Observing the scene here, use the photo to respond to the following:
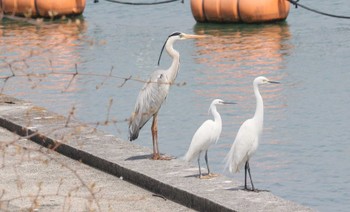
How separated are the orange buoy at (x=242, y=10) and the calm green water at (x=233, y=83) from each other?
274 mm

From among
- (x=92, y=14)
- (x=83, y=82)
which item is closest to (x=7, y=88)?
(x=83, y=82)

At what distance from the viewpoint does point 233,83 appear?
69.6 feet

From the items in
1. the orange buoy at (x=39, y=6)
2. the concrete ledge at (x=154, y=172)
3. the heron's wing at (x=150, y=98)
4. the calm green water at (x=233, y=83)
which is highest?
the heron's wing at (x=150, y=98)

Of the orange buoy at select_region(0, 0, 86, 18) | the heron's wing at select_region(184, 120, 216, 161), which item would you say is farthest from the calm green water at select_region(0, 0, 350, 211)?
the heron's wing at select_region(184, 120, 216, 161)

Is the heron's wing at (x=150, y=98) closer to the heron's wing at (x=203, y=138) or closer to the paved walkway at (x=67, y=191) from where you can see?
the paved walkway at (x=67, y=191)

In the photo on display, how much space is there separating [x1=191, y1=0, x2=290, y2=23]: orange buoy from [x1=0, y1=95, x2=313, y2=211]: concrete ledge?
19.4 meters

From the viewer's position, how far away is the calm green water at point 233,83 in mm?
14289

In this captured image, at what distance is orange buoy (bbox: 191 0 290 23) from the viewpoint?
3141 centimetres

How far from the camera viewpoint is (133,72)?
2388cm

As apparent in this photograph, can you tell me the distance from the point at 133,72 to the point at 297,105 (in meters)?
5.78

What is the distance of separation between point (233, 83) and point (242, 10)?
10512 millimetres

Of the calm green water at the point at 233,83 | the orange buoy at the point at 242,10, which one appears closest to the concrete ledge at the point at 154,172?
the calm green water at the point at 233,83

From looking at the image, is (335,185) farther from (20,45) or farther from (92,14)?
(92,14)

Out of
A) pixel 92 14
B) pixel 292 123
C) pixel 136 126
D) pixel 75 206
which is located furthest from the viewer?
pixel 92 14
